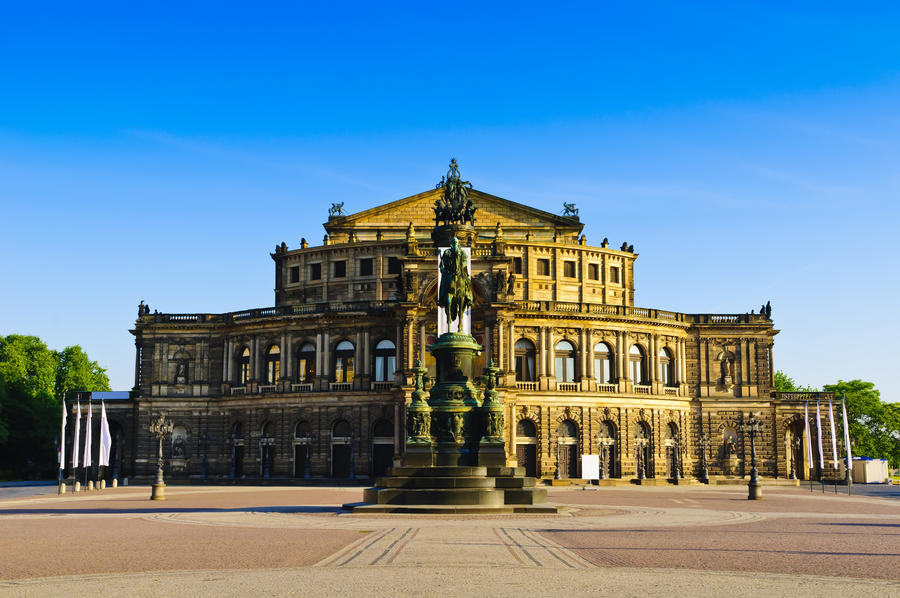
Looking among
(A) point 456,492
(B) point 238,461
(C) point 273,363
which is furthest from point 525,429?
(A) point 456,492

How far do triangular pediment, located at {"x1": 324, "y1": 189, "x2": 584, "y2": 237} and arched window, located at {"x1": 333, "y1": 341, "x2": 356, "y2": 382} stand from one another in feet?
45.2

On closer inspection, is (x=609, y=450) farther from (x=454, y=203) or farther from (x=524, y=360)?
(x=454, y=203)

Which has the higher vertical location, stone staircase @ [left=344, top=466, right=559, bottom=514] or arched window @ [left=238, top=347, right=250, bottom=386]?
arched window @ [left=238, top=347, right=250, bottom=386]

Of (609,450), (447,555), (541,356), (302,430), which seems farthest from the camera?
(302,430)

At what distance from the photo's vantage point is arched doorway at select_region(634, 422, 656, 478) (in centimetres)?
8431

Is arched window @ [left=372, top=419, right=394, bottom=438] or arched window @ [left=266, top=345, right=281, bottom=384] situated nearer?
arched window @ [left=372, top=419, right=394, bottom=438]

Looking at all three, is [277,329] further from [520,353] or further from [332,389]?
[520,353]

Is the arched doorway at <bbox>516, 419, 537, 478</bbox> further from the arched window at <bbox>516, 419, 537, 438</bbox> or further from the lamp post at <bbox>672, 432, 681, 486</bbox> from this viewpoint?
the lamp post at <bbox>672, 432, 681, 486</bbox>

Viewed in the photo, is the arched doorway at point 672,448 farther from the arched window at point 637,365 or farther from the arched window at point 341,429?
the arched window at point 341,429

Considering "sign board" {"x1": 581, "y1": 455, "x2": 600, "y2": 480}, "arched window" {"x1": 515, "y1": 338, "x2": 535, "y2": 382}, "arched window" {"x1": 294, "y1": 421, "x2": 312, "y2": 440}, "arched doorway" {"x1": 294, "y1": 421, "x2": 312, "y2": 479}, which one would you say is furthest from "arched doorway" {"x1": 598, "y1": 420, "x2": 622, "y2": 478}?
"arched window" {"x1": 294, "y1": 421, "x2": 312, "y2": 440}

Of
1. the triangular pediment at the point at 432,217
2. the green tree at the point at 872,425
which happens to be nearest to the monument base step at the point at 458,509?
the triangular pediment at the point at 432,217

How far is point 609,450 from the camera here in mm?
84000

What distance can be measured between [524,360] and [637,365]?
36.0 ft

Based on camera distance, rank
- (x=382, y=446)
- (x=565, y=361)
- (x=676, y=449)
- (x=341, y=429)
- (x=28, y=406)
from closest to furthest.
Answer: (x=382, y=446)
(x=341, y=429)
(x=565, y=361)
(x=676, y=449)
(x=28, y=406)
